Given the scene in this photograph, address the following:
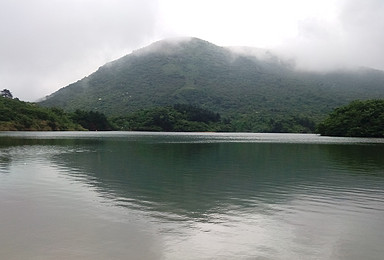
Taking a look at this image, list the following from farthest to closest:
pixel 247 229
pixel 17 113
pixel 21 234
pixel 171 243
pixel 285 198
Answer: pixel 17 113, pixel 285 198, pixel 247 229, pixel 21 234, pixel 171 243

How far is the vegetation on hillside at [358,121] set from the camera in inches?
5522

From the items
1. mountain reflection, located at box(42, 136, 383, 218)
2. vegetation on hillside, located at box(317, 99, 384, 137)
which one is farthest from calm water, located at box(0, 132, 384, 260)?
vegetation on hillside, located at box(317, 99, 384, 137)

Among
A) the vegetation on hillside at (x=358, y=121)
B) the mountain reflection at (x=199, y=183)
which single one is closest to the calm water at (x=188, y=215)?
the mountain reflection at (x=199, y=183)

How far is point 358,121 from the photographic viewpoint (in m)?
147

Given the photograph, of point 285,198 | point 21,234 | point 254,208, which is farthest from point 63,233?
point 285,198

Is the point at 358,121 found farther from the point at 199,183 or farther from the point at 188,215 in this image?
the point at 188,215

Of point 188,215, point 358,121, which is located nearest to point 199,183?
point 188,215

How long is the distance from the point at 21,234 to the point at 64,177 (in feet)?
52.4

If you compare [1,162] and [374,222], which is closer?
[374,222]

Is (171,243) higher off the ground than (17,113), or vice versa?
(17,113)

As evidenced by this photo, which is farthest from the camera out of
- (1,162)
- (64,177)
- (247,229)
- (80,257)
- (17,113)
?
(17,113)

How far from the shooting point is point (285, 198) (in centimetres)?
2267

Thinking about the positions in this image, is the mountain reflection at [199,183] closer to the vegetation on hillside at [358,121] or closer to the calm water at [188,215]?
the calm water at [188,215]

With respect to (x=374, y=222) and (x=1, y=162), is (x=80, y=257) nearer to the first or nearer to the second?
(x=374, y=222)
